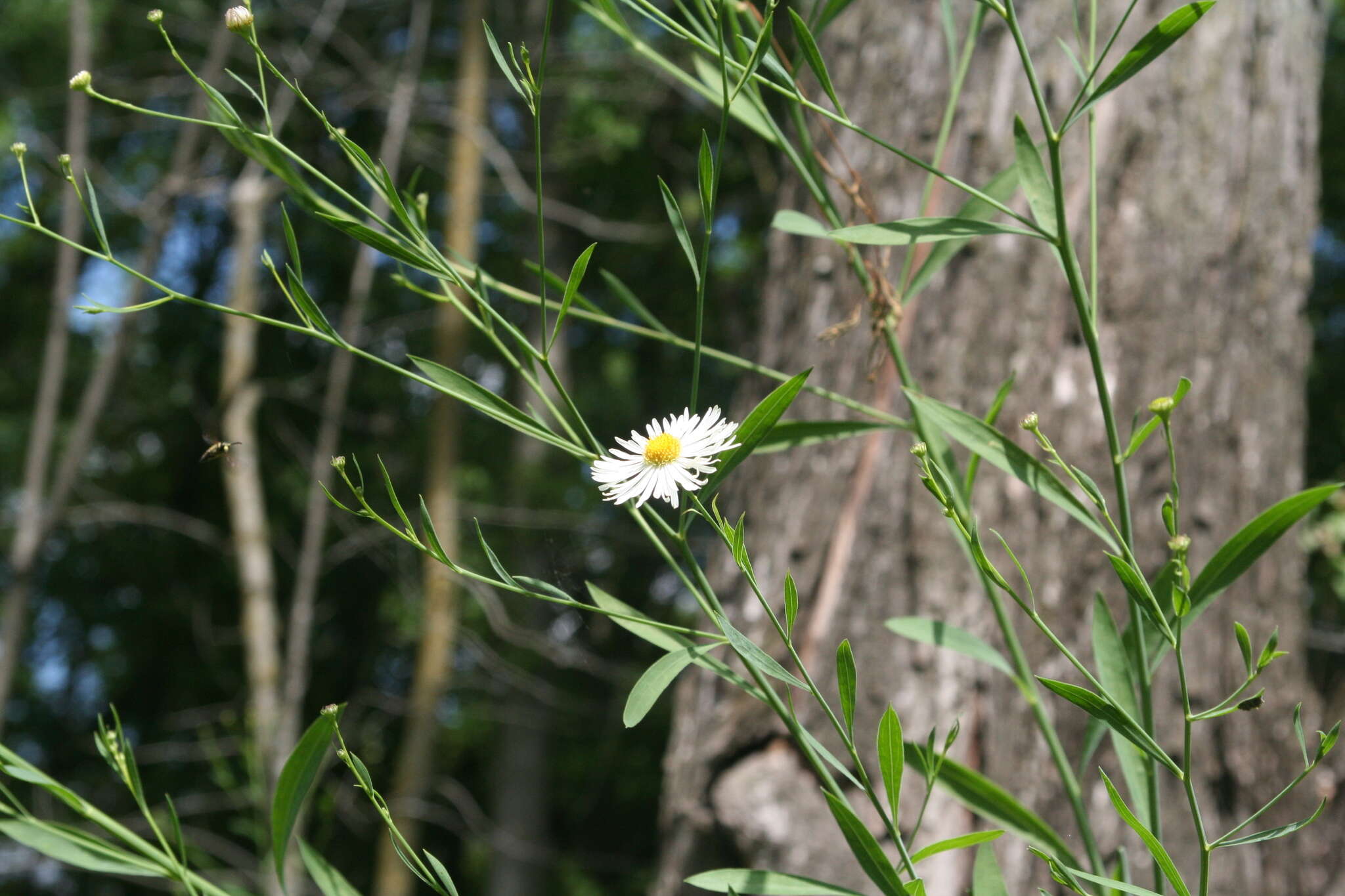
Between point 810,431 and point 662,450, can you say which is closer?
point 662,450

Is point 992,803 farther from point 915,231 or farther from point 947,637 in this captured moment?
point 915,231

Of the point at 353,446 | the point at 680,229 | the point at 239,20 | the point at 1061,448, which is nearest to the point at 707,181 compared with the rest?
the point at 680,229

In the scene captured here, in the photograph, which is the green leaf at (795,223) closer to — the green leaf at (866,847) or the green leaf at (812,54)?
the green leaf at (812,54)

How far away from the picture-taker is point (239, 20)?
287mm

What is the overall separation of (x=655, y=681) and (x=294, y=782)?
13cm

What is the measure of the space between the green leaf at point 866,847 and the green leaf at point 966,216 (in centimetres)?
20

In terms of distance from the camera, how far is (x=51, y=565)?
5.05 meters

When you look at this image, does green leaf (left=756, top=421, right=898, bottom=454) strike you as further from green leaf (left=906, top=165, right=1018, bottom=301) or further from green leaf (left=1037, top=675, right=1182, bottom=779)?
green leaf (left=1037, top=675, right=1182, bottom=779)

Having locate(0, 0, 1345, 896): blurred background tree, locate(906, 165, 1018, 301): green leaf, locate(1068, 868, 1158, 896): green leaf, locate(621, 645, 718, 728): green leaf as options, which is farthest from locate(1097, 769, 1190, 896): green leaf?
locate(0, 0, 1345, 896): blurred background tree

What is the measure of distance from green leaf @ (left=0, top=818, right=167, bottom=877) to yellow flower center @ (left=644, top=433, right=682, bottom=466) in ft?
0.64

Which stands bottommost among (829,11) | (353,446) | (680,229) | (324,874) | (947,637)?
(324,874)

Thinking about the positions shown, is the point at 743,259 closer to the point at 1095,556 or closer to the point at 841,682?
the point at 1095,556

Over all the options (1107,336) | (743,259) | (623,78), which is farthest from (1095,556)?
(743,259)

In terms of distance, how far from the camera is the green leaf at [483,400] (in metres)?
0.29
